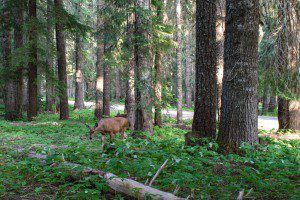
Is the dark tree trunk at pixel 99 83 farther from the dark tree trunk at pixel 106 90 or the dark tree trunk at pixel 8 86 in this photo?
the dark tree trunk at pixel 8 86

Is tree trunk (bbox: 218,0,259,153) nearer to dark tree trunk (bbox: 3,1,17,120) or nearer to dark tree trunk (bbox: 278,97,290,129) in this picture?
dark tree trunk (bbox: 278,97,290,129)

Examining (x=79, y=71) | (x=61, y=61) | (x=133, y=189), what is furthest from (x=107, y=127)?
(x=79, y=71)

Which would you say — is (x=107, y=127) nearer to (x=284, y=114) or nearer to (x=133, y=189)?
(x=133, y=189)

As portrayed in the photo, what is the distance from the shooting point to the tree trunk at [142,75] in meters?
11.2

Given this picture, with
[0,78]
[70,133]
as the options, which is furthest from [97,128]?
[0,78]

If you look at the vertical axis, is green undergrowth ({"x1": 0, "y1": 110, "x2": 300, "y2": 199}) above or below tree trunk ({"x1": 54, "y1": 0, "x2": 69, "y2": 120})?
below

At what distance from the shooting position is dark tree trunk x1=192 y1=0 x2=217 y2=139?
7.73m

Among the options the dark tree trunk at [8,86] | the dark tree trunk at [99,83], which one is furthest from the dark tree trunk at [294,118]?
the dark tree trunk at [8,86]

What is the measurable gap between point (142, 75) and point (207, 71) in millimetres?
3863

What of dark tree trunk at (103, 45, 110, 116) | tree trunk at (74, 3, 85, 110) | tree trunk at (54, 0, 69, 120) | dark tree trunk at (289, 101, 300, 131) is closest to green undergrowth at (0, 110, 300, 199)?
Result: dark tree trunk at (289, 101, 300, 131)

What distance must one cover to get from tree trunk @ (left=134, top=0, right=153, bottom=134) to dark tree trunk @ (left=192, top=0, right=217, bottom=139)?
11.7 ft

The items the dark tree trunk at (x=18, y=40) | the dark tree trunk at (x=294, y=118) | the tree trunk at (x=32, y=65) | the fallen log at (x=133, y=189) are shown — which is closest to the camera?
the fallen log at (x=133, y=189)

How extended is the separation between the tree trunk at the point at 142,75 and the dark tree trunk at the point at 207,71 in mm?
3555

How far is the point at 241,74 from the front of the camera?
6680mm
